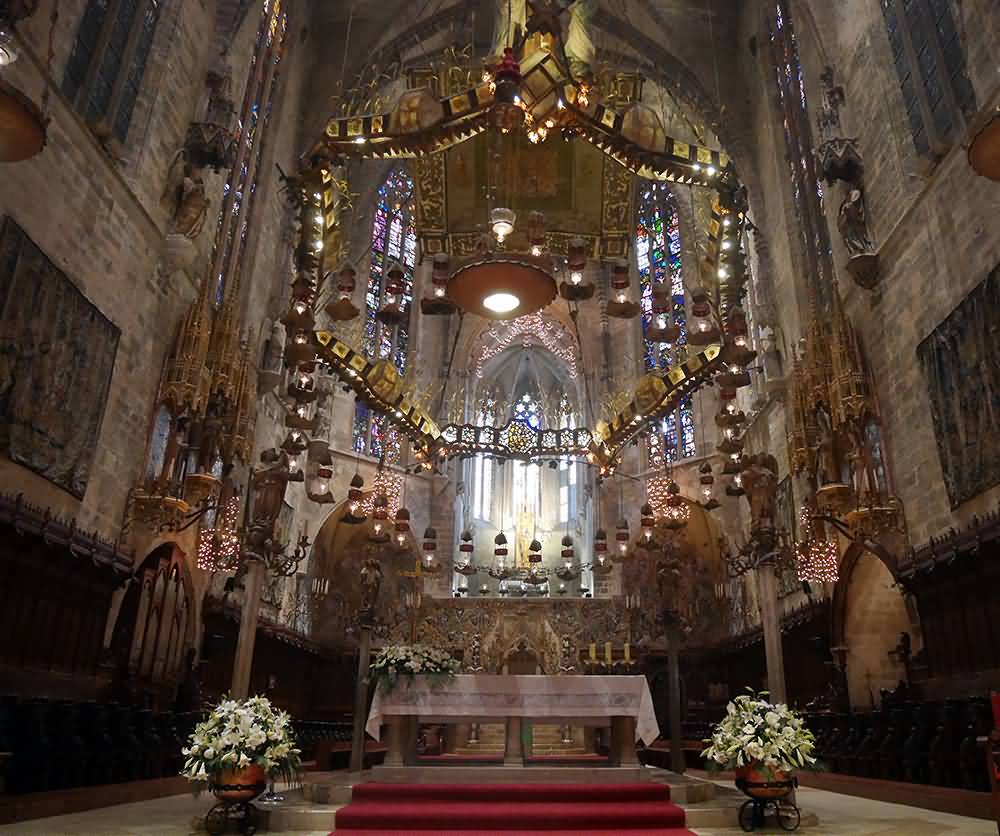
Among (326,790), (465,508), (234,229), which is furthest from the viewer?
(465,508)

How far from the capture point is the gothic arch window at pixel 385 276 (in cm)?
2612

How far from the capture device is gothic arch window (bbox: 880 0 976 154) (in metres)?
12.4

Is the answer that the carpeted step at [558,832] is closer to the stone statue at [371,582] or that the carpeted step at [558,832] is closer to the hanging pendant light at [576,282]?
the stone statue at [371,582]

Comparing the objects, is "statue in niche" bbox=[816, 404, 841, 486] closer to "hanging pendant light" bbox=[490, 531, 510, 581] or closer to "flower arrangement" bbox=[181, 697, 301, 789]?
"hanging pendant light" bbox=[490, 531, 510, 581]

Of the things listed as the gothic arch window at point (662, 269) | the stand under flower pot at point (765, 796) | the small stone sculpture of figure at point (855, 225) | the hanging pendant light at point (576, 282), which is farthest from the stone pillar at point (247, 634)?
the gothic arch window at point (662, 269)

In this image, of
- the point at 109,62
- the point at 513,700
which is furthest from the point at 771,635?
the point at 109,62

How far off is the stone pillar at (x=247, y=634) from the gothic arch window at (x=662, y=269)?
16571mm

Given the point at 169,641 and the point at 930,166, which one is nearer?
the point at 930,166

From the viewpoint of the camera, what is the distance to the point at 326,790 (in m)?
7.62

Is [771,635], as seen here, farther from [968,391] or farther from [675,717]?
[968,391]

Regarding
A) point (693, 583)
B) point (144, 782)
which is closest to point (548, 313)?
point (693, 583)

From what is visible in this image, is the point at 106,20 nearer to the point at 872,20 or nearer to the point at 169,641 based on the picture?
the point at 169,641

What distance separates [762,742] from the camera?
6895 mm

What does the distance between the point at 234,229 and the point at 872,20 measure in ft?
47.5
